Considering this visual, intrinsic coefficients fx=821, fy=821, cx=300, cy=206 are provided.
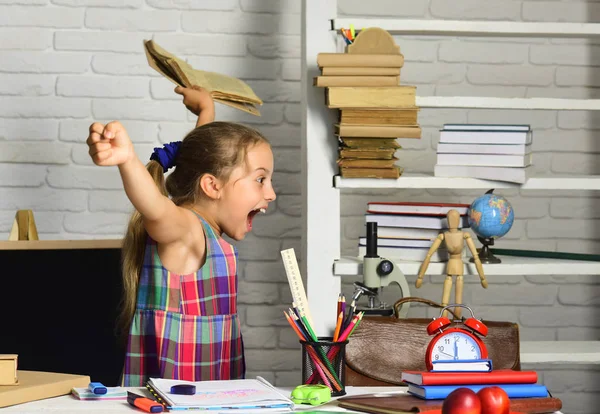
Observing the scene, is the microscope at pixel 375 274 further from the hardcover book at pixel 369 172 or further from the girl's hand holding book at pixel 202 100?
the girl's hand holding book at pixel 202 100

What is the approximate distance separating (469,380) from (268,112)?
5.53 feet

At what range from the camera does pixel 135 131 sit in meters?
2.83

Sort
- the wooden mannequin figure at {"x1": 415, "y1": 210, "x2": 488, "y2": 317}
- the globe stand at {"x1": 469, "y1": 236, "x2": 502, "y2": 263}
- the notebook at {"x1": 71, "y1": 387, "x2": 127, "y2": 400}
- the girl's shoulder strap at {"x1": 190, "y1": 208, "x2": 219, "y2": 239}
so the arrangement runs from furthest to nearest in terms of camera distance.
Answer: the globe stand at {"x1": 469, "y1": 236, "x2": 502, "y2": 263}
the wooden mannequin figure at {"x1": 415, "y1": 210, "x2": 488, "y2": 317}
the girl's shoulder strap at {"x1": 190, "y1": 208, "x2": 219, "y2": 239}
the notebook at {"x1": 71, "y1": 387, "x2": 127, "y2": 400}

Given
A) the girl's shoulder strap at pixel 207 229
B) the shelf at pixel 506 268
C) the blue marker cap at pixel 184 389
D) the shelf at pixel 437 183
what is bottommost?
the blue marker cap at pixel 184 389

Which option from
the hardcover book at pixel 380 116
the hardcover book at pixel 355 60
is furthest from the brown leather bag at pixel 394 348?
the hardcover book at pixel 355 60

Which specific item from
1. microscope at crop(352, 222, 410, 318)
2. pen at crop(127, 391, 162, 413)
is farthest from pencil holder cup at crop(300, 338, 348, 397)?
microscope at crop(352, 222, 410, 318)

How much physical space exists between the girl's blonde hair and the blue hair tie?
1cm

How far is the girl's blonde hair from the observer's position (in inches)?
78.0

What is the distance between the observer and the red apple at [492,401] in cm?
110

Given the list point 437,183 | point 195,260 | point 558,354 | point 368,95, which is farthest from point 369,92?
point 558,354

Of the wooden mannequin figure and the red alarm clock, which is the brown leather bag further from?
the wooden mannequin figure

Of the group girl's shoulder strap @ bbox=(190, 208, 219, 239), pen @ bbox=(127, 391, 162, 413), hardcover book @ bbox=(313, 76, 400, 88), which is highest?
hardcover book @ bbox=(313, 76, 400, 88)

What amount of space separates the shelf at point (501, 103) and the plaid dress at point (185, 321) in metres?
0.78

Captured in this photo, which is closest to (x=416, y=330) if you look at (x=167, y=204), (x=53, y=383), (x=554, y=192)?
(x=167, y=204)
